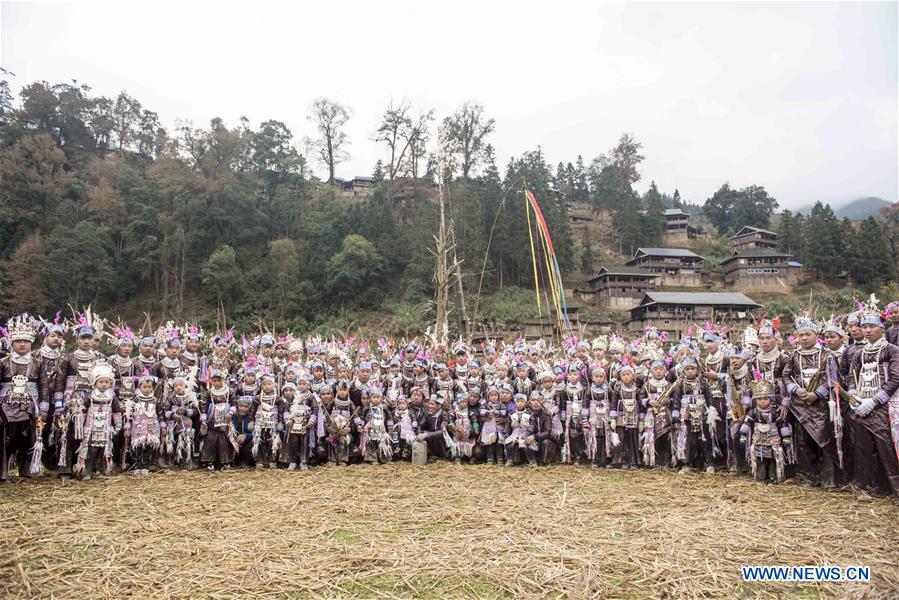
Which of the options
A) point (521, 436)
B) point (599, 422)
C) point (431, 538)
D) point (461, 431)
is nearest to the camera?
point (431, 538)

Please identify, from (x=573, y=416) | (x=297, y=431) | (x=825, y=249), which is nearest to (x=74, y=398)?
(x=297, y=431)

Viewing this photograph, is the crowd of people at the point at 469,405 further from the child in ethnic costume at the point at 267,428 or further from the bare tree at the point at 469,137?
the bare tree at the point at 469,137

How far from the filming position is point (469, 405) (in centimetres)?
950

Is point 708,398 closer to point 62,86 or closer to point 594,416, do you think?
point 594,416

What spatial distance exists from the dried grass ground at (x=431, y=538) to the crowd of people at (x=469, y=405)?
731 millimetres

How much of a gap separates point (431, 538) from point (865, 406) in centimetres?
530

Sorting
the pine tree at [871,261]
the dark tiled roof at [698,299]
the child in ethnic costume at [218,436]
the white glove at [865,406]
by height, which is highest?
the pine tree at [871,261]

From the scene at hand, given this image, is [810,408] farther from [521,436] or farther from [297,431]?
[297,431]

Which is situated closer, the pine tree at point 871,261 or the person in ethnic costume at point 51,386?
the person in ethnic costume at point 51,386

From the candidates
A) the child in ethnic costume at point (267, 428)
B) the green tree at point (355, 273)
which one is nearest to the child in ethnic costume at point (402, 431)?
the child in ethnic costume at point (267, 428)

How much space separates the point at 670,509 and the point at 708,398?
9.74 feet

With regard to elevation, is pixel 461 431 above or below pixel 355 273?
below

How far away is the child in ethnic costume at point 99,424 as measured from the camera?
7.50 metres

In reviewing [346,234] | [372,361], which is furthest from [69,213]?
[372,361]
